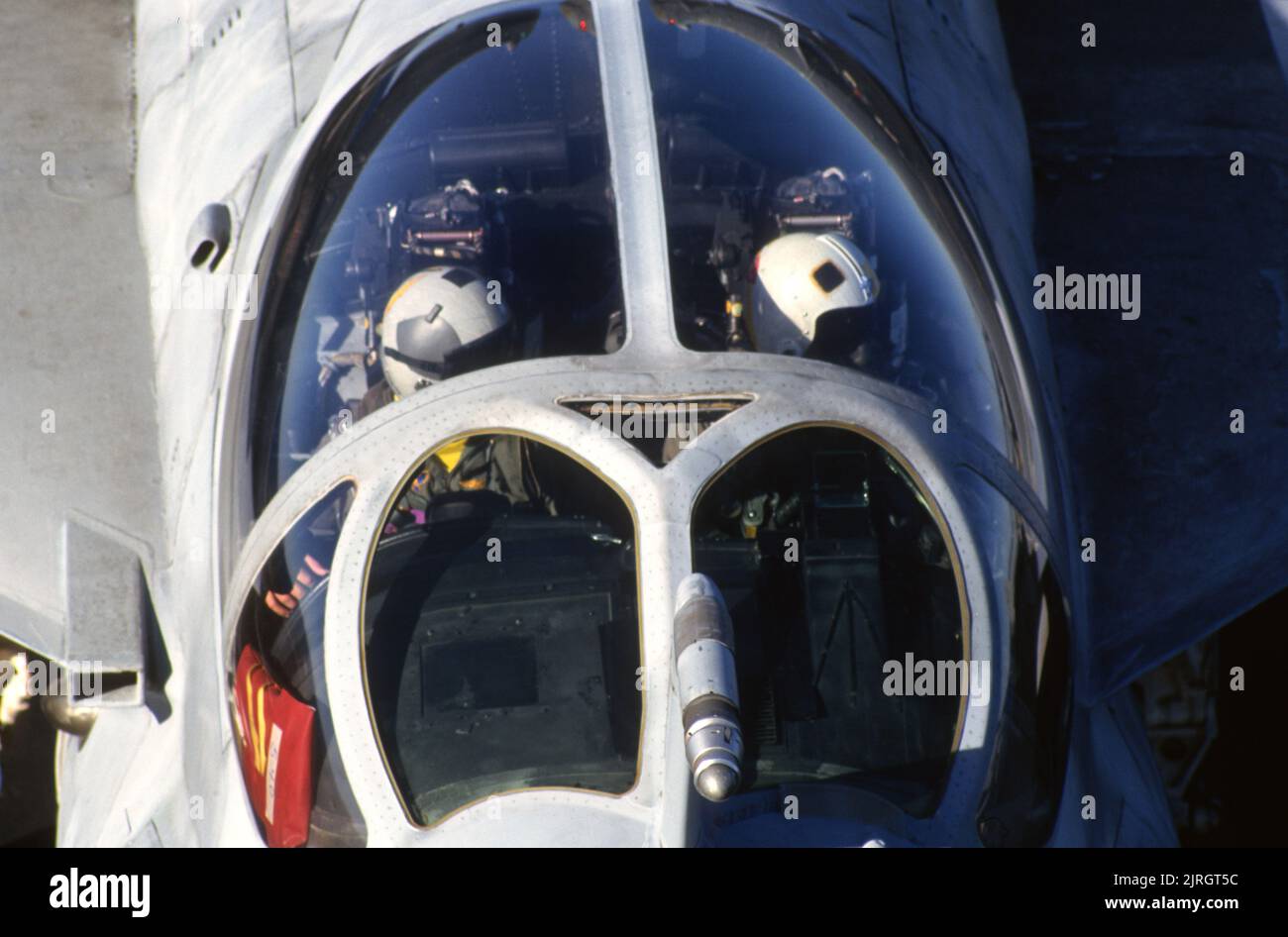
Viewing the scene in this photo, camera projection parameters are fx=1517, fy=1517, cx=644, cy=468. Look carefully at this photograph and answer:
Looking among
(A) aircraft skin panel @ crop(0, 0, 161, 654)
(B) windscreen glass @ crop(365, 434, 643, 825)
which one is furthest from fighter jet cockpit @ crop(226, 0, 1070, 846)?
(A) aircraft skin panel @ crop(0, 0, 161, 654)

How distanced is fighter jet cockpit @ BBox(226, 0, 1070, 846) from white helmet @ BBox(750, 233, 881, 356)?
0.01 meters

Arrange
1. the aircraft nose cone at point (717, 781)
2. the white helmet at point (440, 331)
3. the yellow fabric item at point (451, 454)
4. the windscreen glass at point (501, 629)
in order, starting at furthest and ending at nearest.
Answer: the white helmet at point (440, 331) → the yellow fabric item at point (451, 454) → the windscreen glass at point (501, 629) → the aircraft nose cone at point (717, 781)

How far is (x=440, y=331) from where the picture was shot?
435 cm

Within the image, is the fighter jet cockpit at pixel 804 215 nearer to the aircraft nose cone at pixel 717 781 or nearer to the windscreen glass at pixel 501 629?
the windscreen glass at pixel 501 629

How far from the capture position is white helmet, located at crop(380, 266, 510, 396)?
4.34 metres

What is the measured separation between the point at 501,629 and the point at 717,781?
90 cm

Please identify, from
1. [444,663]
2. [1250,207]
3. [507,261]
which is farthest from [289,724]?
[1250,207]

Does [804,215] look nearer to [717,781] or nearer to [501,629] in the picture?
[501,629]

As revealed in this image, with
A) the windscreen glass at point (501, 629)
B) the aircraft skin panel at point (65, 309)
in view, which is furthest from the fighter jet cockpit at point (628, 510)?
the aircraft skin panel at point (65, 309)

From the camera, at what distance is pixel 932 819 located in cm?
387

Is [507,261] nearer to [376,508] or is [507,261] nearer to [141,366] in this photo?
[376,508]

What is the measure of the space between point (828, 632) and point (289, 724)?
1434 millimetres

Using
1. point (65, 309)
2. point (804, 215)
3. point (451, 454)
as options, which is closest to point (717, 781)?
point (451, 454)

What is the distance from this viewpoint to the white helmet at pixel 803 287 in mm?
4367
